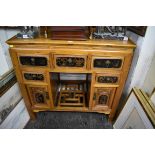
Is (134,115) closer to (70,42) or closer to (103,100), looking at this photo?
(103,100)

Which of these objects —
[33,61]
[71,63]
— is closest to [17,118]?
[33,61]

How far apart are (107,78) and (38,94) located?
67cm

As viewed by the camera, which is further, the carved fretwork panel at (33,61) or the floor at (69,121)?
the floor at (69,121)

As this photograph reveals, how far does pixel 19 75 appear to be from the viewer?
3.92ft

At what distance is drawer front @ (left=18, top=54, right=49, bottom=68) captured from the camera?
3.51 ft

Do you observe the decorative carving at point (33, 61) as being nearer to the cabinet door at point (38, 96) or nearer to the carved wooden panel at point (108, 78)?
the cabinet door at point (38, 96)

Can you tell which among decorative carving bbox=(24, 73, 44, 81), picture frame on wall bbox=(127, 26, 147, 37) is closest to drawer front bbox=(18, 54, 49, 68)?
decorative carving bbox=(24, 73, 44, 81)

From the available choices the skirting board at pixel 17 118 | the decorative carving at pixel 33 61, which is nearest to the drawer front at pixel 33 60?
the decorative carving at pixel 33 61

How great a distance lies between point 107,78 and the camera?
1.19 metres

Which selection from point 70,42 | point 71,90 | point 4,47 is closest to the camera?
point 70,42

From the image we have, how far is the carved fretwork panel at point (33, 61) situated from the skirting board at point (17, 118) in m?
0.52

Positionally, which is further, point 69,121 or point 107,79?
point 69,121

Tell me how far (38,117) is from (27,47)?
3.03 feet

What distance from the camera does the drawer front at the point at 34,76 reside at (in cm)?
118
